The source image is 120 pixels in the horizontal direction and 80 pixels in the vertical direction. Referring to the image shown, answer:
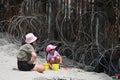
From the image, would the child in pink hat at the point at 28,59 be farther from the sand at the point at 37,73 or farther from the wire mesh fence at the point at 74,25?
the wire mesh fence at the point at 74,25

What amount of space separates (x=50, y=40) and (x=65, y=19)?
2.96 feet

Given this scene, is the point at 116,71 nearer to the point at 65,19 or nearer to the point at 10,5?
the point at 65,19

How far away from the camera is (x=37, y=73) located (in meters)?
10.8

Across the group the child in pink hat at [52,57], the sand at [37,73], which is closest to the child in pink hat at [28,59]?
the sand at [37,73]

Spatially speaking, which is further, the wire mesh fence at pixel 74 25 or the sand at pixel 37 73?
the wire mesh fence at pixel 74 25

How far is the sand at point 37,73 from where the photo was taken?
10.2 m

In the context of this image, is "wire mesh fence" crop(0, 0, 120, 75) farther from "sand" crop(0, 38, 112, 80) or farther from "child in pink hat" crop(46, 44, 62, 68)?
"child in pink hat" crop(46, 44, 62, 68)

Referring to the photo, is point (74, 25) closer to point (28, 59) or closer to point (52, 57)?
point (52, 57)

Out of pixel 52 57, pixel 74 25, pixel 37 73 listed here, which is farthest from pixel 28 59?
pixel 74 25

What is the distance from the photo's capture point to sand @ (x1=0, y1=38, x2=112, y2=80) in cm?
1020

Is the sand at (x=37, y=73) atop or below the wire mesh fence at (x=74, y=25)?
below

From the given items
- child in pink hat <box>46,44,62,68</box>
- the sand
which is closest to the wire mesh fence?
the sand

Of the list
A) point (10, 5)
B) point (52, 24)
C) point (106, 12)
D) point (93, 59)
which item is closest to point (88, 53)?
point (93, 59)

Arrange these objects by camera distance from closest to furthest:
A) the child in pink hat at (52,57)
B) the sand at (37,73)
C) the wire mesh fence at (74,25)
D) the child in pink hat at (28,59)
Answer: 1. the sand at (37,73)
2. the child in pink hat at (28,59)
3. the child in pink hat at (52,57)
4. the wire mesh fence at (74,25)
